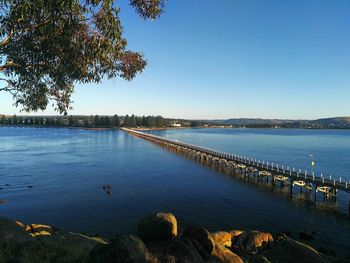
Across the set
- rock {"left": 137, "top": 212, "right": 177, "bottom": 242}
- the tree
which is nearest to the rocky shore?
rock {"left": 137, "top": 212, "right": 177, "bottom": 242}

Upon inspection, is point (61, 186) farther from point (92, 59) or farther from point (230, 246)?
point (92, 59)

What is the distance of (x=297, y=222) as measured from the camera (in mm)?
33469

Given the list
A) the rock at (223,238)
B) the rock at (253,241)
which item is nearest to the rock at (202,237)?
the rock at (223,238)

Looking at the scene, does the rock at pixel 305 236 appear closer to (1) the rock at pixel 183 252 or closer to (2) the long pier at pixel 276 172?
(2) the long pier at pixel 276 172

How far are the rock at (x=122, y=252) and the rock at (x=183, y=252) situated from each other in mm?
1349

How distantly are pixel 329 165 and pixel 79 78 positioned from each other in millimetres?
77522

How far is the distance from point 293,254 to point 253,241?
7789mm

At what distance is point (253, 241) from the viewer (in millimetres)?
23875

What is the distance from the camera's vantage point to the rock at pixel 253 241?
2353cm

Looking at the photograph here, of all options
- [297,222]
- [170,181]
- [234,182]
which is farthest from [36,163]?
[297,222]

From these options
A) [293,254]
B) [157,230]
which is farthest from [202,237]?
[293,254]

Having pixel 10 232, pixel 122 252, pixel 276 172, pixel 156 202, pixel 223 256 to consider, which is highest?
pixel 122 252

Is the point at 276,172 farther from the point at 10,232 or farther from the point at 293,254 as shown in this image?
the point at 10,232

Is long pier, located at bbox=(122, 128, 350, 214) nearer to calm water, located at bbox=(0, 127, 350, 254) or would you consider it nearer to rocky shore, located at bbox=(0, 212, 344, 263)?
calm water, located at bbox=(0, 127, 350, 254)
